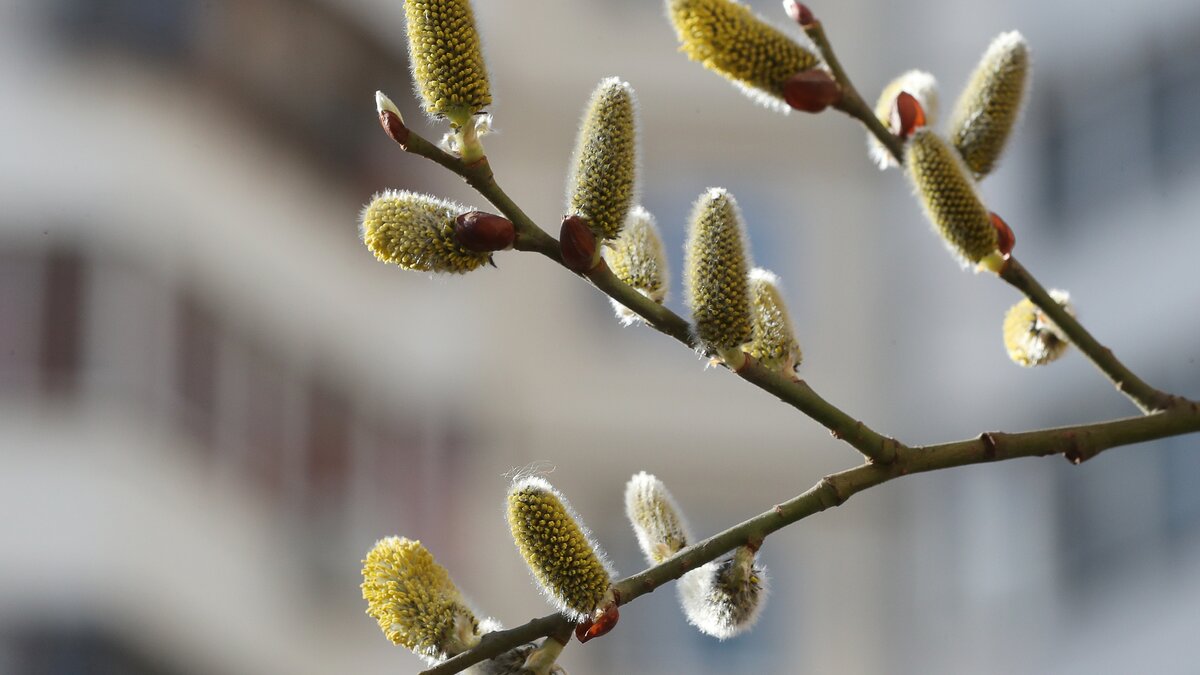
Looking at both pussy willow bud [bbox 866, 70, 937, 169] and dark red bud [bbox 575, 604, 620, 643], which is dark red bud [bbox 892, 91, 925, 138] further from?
dark red bud [bbox 575, 604, 620, 643]

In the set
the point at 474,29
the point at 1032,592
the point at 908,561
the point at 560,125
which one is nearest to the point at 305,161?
the point at 560,125

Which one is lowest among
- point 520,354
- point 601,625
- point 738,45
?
point 601,625

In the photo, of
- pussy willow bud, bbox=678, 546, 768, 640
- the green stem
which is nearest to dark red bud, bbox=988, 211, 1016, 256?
the green stem

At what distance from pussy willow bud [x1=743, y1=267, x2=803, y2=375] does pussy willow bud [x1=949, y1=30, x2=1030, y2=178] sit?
8 cm

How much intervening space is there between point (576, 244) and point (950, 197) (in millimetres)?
123

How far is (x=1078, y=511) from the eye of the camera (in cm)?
185

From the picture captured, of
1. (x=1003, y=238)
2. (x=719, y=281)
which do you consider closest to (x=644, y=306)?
(x=719, y=281)

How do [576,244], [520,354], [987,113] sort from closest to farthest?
[576,244] < [987,113] < [520,354]

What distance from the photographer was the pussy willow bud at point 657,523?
1.20ft

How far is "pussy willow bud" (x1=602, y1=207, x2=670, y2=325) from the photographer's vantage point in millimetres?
350

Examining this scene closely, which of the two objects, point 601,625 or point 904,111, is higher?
point 904,111

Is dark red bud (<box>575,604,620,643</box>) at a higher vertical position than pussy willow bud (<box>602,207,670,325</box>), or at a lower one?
lower

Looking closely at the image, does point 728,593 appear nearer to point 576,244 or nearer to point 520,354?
point 576,244

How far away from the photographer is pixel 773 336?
1.20ft
